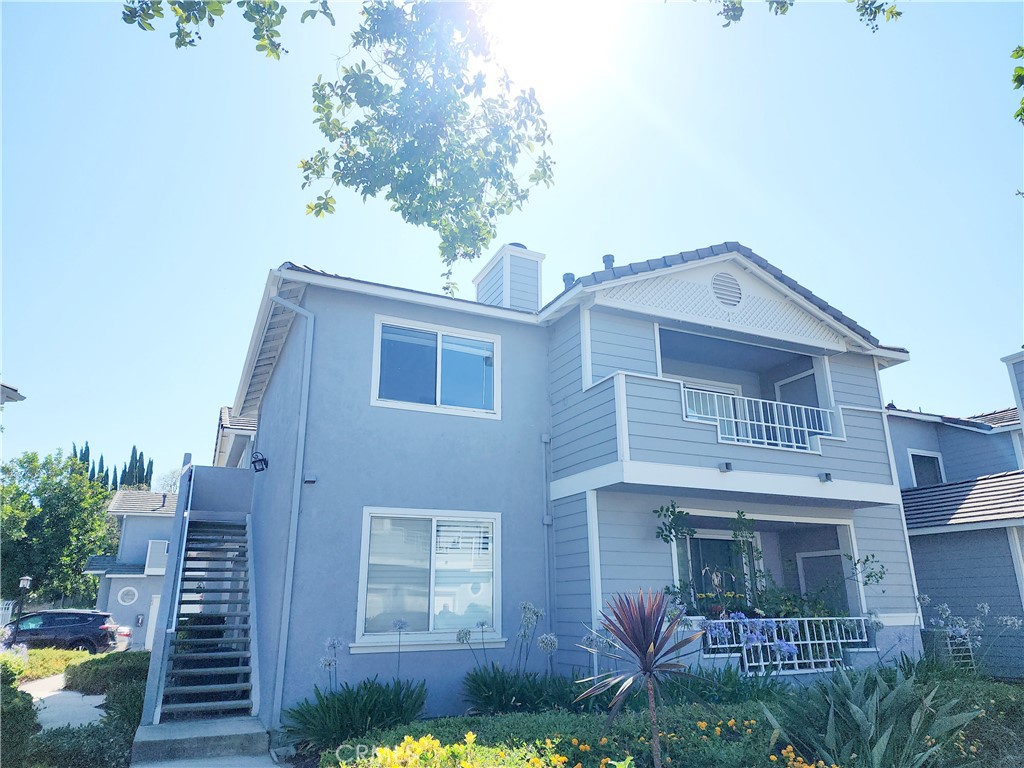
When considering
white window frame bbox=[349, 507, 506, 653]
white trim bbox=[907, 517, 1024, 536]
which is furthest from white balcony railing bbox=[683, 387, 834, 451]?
white window frame bbox=[349, 507, 506, 653]

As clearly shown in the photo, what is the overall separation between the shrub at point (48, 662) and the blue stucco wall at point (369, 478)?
9.06m

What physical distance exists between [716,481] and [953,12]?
6778 millimetres

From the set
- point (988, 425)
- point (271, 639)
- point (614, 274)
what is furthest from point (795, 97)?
point (988, 425)

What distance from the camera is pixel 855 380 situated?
13.3 meters

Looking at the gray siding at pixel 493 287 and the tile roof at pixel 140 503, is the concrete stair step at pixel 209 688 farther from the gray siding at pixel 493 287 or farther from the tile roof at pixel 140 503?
the tile roof at pixel 140 503

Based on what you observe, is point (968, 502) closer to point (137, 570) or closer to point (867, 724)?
point (867, 724)

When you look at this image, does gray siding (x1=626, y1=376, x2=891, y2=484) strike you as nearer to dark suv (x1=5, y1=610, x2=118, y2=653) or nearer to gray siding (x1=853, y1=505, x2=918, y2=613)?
gray siding (x1=853, y1=505, x2=918, y2=613)

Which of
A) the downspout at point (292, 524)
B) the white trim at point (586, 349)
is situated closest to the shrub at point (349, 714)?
the downspout at point (292, 524)

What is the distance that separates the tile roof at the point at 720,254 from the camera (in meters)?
10.9

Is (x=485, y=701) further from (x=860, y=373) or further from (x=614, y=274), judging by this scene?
(x=860, y=373)

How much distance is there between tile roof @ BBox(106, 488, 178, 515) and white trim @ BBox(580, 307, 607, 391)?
93.2ft

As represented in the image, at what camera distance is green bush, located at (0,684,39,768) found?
21.7 ft

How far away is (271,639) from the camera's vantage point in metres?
9.80

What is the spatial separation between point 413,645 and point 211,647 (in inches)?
185
